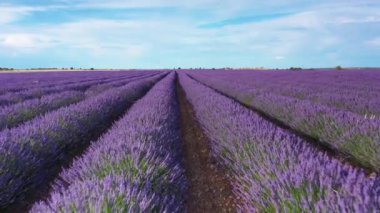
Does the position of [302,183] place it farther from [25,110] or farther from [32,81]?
[32,81]

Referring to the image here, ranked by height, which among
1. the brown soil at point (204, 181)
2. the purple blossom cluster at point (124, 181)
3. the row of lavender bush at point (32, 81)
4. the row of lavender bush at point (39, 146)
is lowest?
the row of lavender bush at point (32, 81)

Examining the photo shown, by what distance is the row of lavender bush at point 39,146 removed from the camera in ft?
13.9

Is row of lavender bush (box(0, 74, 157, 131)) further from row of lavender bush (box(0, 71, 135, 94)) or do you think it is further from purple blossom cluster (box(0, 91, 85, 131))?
row of lavender bush (box(0, 71, 135, 94))

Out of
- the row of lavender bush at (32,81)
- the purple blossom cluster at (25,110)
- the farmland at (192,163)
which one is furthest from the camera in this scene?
the row of lavender bush at (32,81)

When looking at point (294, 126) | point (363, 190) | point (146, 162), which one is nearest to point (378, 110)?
point (294, 126)

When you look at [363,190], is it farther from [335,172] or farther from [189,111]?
[189,111]

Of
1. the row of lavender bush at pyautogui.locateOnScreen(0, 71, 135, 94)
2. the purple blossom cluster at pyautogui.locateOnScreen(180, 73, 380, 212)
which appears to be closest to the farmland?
the purple blossom cluster at pyautogui.locateOnScreen(180, 73, 380, 212)

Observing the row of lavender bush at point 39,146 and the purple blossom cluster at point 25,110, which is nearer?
the row of lavender bush at point 39,146

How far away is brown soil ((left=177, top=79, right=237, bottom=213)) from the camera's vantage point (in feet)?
14.0

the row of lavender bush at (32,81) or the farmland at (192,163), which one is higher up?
the farmland at (192,163)

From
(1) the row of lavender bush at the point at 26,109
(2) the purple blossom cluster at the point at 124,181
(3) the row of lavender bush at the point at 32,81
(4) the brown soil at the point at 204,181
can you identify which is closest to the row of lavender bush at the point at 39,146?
(2) the purple blossom cluster at the point at 124,181

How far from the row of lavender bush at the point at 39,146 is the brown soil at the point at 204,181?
5.67 ft

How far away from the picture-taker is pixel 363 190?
1985 millimetres

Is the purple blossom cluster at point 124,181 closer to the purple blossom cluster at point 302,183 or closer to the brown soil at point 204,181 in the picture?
the brown soil at point 204,181
